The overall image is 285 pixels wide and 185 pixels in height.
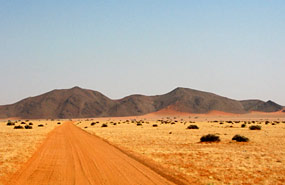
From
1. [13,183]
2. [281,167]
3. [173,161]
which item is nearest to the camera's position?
[13,183]

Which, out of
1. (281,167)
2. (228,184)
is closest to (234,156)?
(281,167)

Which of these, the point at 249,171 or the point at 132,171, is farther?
the point at 249,171

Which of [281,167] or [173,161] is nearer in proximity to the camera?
[281,167]

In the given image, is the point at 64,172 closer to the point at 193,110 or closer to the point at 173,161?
the point at 173,161

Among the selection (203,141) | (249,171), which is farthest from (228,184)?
(203,141)

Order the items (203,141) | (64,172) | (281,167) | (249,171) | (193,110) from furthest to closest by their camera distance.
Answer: (193,110), (203,141), (281,167), (249,171), (64,172)

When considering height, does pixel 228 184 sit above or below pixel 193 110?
below

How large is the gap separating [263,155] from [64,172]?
12860mm

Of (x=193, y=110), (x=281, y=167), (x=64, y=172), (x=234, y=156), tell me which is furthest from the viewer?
(x=193, y=110)

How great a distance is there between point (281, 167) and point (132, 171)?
25.2 feet

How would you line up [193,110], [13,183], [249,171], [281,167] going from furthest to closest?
[193,110] → [281,167] → [249,171] → [13,183]

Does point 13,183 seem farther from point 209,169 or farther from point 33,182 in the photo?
point 209,169

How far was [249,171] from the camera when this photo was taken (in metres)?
14.4

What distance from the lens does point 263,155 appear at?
19.8m
